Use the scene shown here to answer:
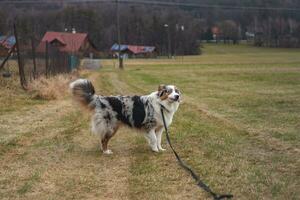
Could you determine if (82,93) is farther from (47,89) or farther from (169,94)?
(47,89)

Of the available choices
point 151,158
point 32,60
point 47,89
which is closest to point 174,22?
point 32,60

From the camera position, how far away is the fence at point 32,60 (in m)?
19.1

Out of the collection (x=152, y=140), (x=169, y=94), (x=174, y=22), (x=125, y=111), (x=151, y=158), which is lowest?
(x=151, y=158)

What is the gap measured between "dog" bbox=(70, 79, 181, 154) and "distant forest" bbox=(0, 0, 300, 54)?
93162 mm

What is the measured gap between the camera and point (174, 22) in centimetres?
12656

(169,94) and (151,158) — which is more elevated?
(169,94)

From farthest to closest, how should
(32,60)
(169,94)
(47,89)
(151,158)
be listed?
1. (32,60)
2. (47,89)
3. (169,94)
4. (151,158)

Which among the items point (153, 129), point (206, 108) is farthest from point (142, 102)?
point (206, 108)

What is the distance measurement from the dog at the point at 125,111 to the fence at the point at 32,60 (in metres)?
10.3

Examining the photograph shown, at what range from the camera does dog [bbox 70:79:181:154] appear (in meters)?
8.89

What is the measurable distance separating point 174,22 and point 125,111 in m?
Result: 119

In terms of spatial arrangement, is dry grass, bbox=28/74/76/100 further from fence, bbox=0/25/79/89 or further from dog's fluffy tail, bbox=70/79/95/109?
dog's fluffy tail, bbox=70/79/95/109

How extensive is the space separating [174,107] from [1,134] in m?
3.59

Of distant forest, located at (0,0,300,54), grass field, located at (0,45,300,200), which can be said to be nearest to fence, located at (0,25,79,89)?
grass field, located at (0,45,300,200)
